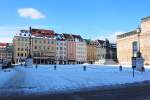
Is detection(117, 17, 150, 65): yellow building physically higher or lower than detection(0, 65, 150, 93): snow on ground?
higher

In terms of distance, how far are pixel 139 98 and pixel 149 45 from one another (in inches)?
4899

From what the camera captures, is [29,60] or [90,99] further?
[29,60]

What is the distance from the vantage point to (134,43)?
5989 inches

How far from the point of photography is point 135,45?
5955 inches

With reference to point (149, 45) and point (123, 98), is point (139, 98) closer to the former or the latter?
point (123, 98)

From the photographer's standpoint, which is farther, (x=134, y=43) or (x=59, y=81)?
(x=134, y=43)

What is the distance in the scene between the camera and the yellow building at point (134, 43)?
140375 mm

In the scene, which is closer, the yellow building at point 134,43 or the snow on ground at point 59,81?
the snow on ground at point 59,81

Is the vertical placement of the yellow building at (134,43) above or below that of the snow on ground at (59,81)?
above

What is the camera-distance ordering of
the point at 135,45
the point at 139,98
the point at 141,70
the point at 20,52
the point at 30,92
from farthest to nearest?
the point at 20,52 < the point at 135,45 < the point at 141,70 < the point at 30,92 < the point at 139,98

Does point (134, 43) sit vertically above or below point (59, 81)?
above

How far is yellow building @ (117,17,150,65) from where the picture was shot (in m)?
140

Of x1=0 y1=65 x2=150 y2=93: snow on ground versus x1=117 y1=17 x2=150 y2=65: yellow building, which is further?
x1=117 y1=17 x2=150 y2=65: yellow building

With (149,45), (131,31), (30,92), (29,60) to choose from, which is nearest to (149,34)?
(149,45)
